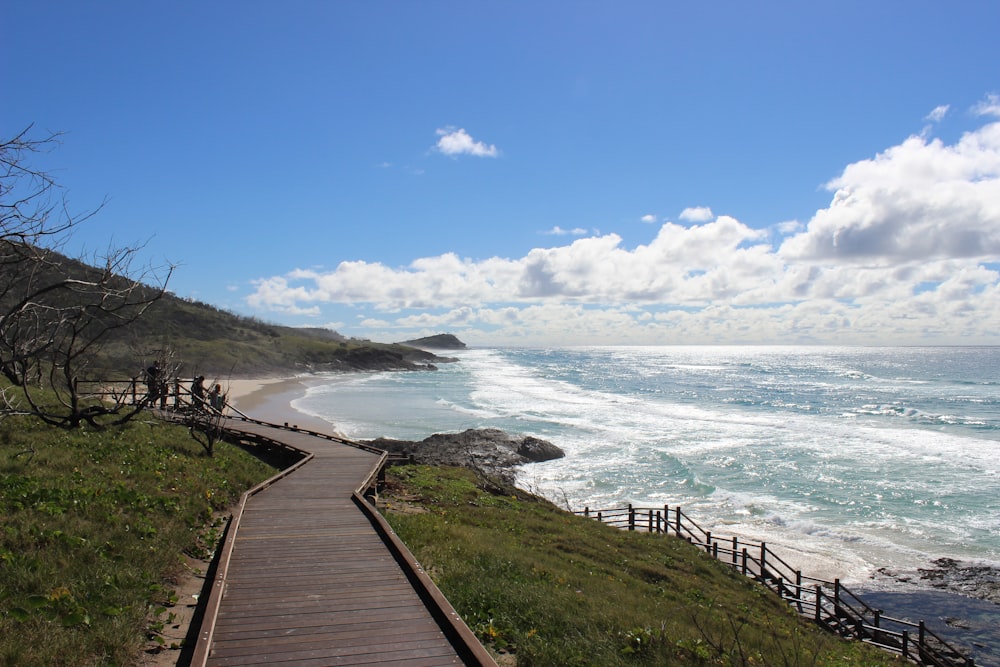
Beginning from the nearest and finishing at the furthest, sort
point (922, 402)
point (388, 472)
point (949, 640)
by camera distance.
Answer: point (949, 640), point (388, 472), point (922, 402)

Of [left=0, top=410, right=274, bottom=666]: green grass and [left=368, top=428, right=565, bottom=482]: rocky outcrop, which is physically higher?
[left=0, top=410, right=274, bottom=666]: green grass

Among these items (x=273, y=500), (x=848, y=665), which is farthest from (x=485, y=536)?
(x=848, y=665)

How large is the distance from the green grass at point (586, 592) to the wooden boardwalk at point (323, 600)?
3.41 feet

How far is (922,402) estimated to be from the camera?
72.2 metres

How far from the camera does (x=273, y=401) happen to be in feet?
200

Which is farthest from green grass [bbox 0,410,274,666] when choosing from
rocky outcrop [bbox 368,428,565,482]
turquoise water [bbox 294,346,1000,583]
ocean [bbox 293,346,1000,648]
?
ocean [bbox 293,346,1000,648]

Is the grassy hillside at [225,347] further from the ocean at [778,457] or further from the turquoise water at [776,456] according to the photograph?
the turquoise water at [776,456]

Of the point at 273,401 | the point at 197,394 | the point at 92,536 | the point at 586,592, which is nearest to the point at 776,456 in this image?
the point at 586,592

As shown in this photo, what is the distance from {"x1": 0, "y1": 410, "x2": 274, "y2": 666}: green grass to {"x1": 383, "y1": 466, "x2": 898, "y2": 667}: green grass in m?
4.09

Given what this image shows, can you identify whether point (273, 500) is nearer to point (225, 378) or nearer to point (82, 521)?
point (82, 521)

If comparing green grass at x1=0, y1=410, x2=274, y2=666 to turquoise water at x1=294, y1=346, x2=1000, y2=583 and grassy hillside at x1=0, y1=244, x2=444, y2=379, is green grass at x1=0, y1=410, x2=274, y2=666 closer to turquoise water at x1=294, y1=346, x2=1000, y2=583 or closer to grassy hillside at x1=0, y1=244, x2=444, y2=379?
turquoise water at x1=294, y1=346, x2=1000, y2=583

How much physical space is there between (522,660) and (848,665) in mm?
7487

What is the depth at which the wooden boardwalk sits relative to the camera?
262 inches

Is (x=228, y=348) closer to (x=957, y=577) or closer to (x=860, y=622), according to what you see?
(x=957, y=577)
